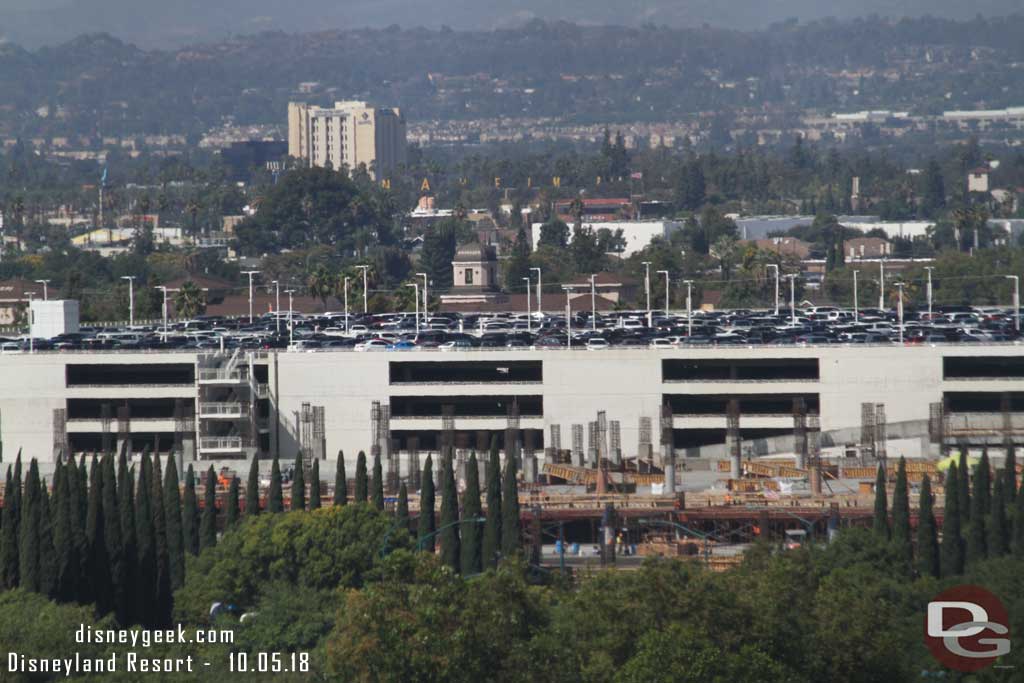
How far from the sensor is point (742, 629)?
48469 millimetres

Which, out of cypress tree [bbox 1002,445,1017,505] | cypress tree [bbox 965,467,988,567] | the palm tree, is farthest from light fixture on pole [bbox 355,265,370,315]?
cypress tree [bbox 965,467,988,567]

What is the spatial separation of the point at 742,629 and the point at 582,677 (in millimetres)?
3425

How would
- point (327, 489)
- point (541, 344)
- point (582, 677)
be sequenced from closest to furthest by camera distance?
point (582, 677)
point (327, 489)
point (541, 344)

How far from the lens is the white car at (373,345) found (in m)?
98.6

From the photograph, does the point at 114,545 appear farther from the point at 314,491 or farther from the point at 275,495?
the point at 314,491

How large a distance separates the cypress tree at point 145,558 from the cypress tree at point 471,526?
8.55 m

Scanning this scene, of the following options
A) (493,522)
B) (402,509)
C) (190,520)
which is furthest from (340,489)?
(493,522)

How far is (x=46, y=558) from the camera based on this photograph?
6138 centimetres

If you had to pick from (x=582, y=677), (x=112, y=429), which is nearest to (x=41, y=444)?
(x=112, y=429)

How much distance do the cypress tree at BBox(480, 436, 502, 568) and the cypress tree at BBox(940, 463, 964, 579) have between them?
1231 cm

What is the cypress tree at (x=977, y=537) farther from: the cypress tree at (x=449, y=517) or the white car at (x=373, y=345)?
the white car at (x=373, y=345)

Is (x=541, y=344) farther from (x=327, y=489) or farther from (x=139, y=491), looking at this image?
(x=139, y=491)

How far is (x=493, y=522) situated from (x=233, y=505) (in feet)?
28.2

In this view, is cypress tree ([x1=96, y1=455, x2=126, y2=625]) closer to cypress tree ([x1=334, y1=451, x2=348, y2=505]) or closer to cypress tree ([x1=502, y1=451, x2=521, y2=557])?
cypress tree ([x1=334, y1=451, x2=348, y2=505])
